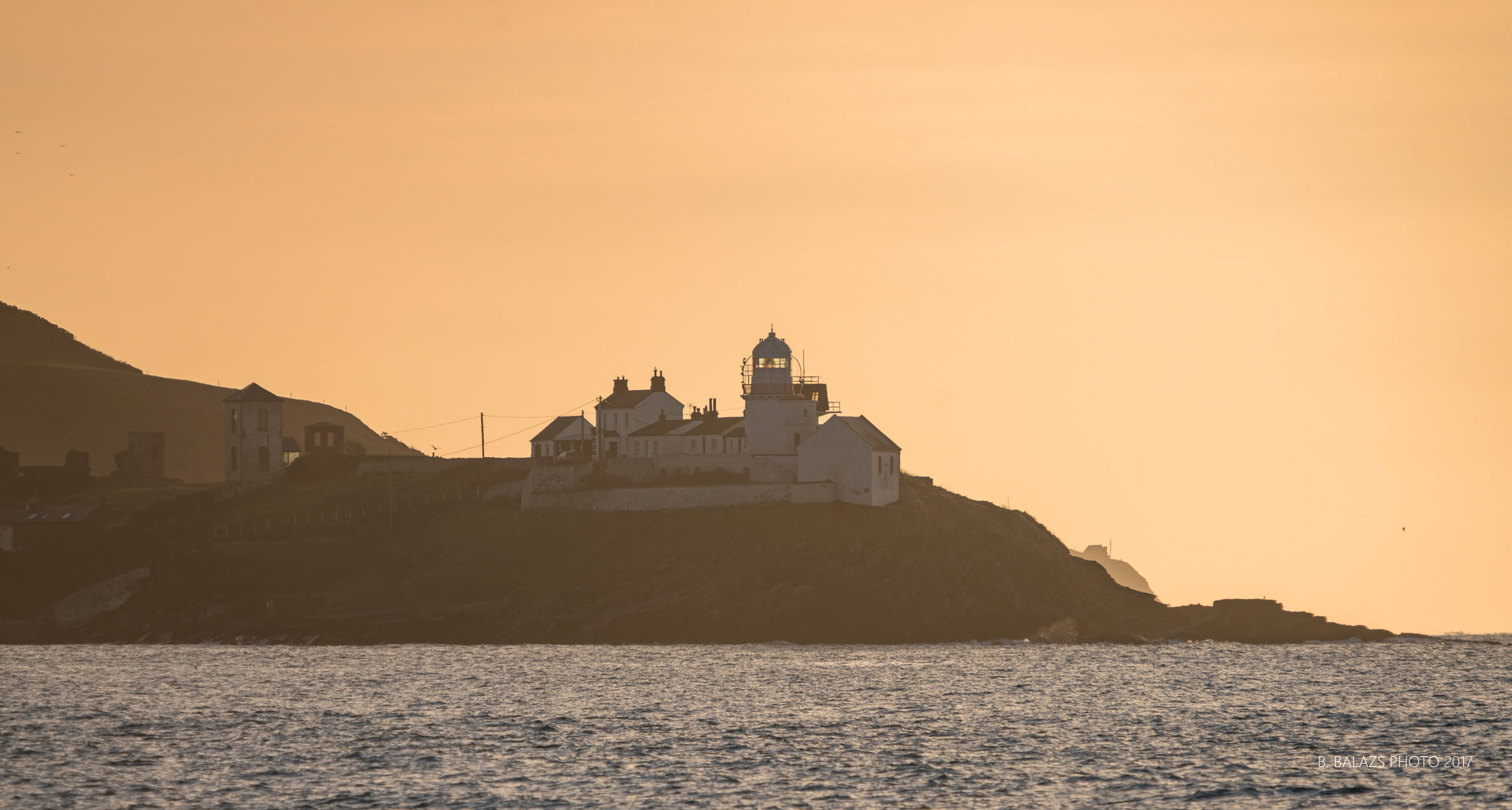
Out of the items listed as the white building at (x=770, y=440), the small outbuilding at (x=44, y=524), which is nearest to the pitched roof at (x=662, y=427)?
the white building at (x=770, y=440)

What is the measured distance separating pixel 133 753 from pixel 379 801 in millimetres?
13961

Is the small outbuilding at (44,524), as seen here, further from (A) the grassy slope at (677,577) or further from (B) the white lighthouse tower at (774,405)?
(B) the white lighthouse tower at (774,405)

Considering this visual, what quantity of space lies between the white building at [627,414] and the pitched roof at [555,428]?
10.2ft

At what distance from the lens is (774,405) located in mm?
115500

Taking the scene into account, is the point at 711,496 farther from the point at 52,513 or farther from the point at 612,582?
the point at 52,513

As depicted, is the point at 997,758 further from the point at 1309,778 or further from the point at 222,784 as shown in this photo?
the point at 222,784

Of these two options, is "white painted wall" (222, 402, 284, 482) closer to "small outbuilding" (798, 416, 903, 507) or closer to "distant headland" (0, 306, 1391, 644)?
"distant headland" (0, 306, 1391, 644)

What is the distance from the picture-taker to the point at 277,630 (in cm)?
10069

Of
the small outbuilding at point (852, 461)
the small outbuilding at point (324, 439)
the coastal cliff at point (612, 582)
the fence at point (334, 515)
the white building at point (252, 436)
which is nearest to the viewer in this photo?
the coastal cliff at point (612, 582)

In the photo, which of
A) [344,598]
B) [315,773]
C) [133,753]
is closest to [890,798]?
[315,773]

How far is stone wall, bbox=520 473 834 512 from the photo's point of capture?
362 ft

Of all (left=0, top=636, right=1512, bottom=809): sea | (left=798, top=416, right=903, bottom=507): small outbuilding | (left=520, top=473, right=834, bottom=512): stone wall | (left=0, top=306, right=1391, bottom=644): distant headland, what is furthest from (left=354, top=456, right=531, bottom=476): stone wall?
(left=0, top=636, right=1512, bottom=809): sea

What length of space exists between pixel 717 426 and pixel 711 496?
9219 millimetres

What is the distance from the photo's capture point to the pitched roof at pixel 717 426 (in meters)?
118
